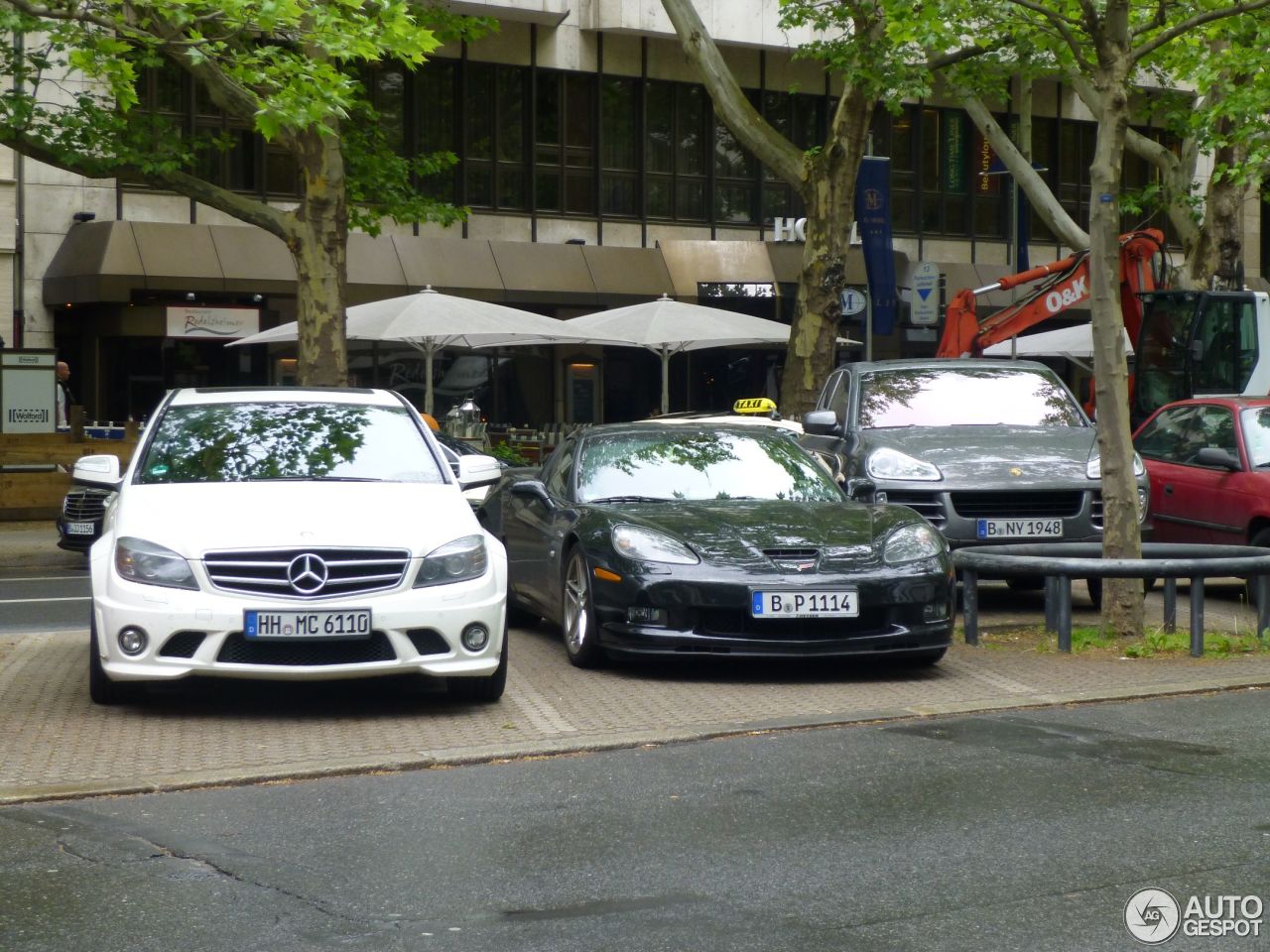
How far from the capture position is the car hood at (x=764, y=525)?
9.12m

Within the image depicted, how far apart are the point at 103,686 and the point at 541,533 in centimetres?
303

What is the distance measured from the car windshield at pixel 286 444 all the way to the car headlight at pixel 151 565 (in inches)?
31.5

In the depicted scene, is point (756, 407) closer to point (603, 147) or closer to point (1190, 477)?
point (1190, 477)

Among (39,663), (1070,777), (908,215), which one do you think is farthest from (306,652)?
(908,215)

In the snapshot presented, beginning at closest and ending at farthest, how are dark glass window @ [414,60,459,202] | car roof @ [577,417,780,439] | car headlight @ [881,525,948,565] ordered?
car headlight @ [881,525,948,565]
car roof @ [577,417,780,439]
dark glass window @ [414,60,459,202]

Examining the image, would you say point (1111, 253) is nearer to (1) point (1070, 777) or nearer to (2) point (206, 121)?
(1) point (1070, 777)

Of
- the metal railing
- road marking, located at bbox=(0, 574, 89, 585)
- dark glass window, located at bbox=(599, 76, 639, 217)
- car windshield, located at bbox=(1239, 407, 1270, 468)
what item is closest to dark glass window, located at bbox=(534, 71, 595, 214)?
dark glass window, located at bbox=(599, 76, 639, 217)

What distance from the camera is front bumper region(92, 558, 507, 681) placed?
7.78m

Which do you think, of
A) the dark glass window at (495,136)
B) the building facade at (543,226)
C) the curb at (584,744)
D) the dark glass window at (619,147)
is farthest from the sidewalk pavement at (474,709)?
the dark glass window at (619,147)

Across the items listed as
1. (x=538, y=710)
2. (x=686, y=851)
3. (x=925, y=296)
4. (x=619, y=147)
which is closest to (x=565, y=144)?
(x=619, y=147)

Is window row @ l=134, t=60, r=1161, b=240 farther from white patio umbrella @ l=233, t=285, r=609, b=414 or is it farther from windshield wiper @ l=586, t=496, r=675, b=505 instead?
windshield wiper @ l=586, t=496, r=675, b=505

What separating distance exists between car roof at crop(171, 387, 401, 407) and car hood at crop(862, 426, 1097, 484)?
4.19 m

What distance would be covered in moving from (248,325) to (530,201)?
6176mm

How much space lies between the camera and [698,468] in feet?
34.6
